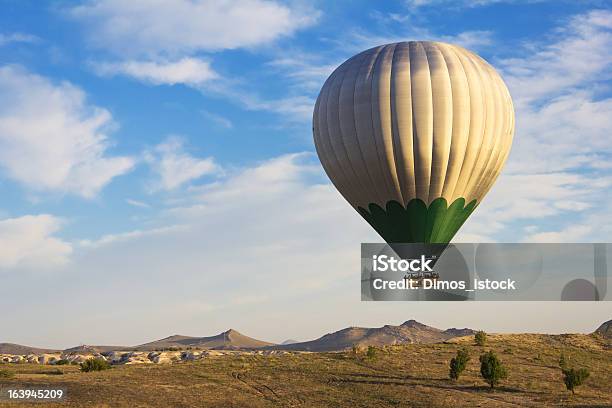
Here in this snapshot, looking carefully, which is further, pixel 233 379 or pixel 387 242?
pixel 387 242

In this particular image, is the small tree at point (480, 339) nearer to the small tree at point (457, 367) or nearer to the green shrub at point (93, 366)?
the small tree at point (457, 367)

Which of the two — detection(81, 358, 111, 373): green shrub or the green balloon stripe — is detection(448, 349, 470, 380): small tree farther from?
detection(81, 358, 111, 373): green shrub

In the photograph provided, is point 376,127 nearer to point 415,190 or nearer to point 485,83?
point 415,190

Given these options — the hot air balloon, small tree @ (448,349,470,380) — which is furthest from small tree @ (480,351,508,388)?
the hot air balloon

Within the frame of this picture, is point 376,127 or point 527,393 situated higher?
point 376,127

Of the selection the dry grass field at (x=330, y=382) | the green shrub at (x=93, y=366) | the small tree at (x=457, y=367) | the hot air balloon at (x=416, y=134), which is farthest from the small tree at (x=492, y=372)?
the green shrub at (x=93, y=366)

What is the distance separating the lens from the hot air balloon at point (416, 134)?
5406cm

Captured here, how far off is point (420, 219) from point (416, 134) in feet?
22.7

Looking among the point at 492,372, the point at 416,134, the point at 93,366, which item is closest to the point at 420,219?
the point at 416,134

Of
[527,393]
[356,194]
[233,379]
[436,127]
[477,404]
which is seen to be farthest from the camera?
[356,194]

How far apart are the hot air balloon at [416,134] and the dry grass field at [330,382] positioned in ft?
37.1

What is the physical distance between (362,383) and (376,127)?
1977 centimetres

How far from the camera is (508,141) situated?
58.7 m

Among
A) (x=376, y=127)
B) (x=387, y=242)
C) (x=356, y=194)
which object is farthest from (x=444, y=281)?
(x=376, y=127)
